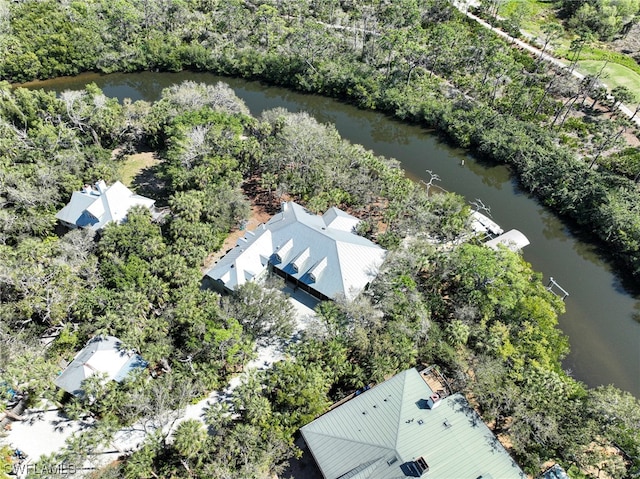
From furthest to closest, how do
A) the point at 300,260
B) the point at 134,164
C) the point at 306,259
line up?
1. the point at 134,164
2. the point at 306,259
3. the point at 300,260

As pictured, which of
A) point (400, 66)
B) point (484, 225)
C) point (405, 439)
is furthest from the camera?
point (400, 66)

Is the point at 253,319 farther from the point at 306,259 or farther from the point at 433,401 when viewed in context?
the point at 433,401

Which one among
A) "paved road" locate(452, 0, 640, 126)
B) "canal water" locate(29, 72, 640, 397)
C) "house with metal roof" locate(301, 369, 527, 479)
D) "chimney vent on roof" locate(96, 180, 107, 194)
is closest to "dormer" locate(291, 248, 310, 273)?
"house with metal roof" locate(301, 369, 527, 479)

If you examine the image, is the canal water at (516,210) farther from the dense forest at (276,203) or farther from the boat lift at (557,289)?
the dense forest at (276,203)

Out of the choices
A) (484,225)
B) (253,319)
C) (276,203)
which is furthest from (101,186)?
(484,225)

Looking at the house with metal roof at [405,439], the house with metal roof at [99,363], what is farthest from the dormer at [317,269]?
the house with metal roof at [99,363]

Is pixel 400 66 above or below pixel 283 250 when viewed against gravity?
above

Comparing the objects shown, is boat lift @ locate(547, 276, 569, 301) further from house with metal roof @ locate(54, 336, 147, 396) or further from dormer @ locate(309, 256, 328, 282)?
house with metal roof @ locate(54, 336, 147, 396)
